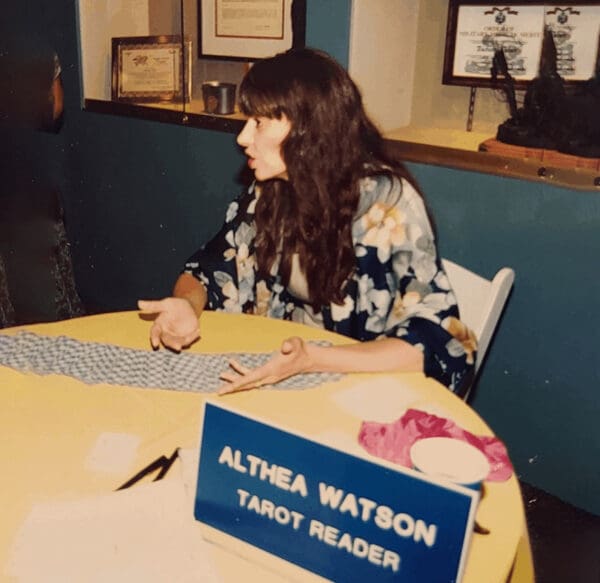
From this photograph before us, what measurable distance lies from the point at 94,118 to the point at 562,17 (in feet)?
6.76

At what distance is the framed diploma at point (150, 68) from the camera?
324 centimetres

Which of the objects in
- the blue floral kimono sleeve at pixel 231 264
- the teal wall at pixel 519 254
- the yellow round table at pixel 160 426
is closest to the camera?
the yellow round table at pixel 160 426

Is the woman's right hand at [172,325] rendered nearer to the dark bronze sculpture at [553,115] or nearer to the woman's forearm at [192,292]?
the woman's forearm at [192,292]

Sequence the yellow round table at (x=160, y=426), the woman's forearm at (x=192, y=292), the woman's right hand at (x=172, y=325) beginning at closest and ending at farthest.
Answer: the yellow round table at (x=160, y=426), the woman's right hand at (x=172, y=325), the woman's forearm at (x=192, y=292)

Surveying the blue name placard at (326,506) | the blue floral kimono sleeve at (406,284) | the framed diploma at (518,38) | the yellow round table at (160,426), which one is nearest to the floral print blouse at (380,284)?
the blue floral kimono sleeve at (406,284)

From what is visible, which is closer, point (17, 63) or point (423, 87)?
point (423, 87)

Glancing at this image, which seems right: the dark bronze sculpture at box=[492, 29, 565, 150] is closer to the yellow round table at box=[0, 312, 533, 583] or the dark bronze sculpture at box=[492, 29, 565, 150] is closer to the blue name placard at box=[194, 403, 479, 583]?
the yellow round table at box=[0, 312, 533, 583]

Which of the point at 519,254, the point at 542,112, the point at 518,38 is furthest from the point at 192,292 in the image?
the point at 518,38

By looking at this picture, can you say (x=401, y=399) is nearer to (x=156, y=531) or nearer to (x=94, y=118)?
(x=156, y=531)

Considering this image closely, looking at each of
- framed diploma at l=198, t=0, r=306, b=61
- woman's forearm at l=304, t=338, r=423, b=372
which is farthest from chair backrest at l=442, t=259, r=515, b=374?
framed diploma at l=198, t=0, r=306, b=61

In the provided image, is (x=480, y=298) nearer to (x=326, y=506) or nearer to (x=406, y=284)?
(x=406, y=284)

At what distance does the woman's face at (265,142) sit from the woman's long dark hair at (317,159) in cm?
2

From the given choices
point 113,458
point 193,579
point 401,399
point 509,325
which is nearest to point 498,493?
point 401,399

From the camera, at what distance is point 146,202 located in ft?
10.8
